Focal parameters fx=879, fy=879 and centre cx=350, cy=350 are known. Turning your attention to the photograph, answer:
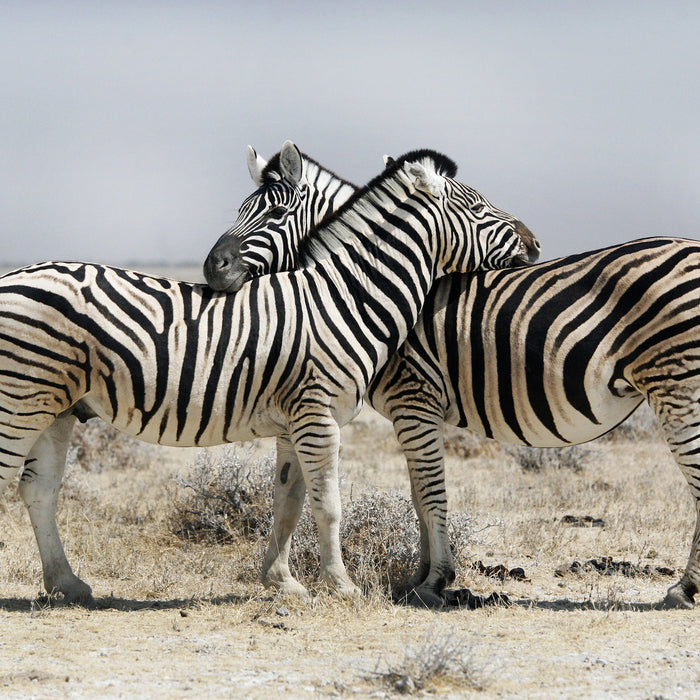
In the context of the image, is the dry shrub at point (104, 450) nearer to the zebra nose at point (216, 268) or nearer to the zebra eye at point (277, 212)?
the zebra eye at point (277, 212)

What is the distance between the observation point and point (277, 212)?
7570mm

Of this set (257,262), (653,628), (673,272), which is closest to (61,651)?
(257,262)

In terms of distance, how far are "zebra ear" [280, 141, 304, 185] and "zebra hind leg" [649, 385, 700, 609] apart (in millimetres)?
3596

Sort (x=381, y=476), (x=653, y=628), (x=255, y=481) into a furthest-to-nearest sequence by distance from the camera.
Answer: (x=381, y=476)
(x=255, y=481)
(x=653, y=628)

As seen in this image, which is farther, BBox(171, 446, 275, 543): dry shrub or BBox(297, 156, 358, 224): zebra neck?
BBox(171, 446, 275, 543): dry shrub

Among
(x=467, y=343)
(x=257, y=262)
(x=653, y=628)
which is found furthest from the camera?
(x=257, y=262)

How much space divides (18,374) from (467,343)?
3216mm

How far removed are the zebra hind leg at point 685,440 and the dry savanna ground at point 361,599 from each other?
205 mm

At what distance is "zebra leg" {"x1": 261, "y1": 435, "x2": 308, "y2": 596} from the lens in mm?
6746

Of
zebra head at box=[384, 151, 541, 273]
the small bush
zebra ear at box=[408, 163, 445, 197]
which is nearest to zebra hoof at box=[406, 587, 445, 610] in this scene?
zebra head at box=[384, 151, 541, 273]

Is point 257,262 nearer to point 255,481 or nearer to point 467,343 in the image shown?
point 467,343

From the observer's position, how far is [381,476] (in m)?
11.8

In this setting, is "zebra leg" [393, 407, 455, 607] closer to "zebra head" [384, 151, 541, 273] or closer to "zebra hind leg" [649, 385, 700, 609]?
"zebra head" [384, 151, 541, 273]

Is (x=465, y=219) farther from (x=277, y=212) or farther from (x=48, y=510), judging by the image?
(x=48, y=510)
